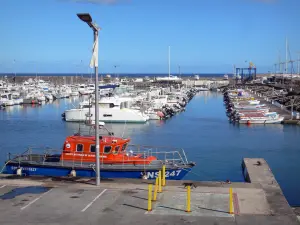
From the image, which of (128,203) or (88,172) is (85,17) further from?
(88,172)

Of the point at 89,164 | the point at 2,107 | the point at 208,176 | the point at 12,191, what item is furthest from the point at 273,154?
the point at 2,107

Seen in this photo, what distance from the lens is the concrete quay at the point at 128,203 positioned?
568 inches

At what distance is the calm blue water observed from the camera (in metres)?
30.3

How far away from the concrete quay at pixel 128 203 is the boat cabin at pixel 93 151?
294 centimetres

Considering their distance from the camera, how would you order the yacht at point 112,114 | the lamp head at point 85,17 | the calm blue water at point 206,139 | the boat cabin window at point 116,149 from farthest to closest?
the yacht at point 112,114 → the calm blue water at point 206,139 → the boat cabin window at point 116,149 → the lamp head at point 85,17

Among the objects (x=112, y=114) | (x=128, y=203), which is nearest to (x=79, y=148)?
(x=128, y=203)

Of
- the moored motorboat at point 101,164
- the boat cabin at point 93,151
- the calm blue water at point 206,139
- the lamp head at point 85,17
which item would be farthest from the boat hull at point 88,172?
the lamp head at point 85,17

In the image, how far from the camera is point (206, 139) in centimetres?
4553

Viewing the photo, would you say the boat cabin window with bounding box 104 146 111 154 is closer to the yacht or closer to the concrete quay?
the concrete quay

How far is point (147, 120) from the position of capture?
198 feet

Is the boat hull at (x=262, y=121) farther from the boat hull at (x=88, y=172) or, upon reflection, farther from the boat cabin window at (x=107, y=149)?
the boat cabin window at (x=107, y=149)

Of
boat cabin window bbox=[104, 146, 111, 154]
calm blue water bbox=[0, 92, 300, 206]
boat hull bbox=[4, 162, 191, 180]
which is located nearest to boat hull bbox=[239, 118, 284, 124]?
calm blue water bbox=[0, 92, 300, 206]

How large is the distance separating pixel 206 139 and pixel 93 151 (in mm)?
24426

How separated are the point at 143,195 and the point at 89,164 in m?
5.82
